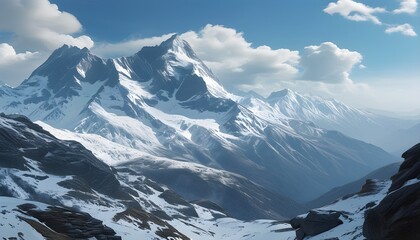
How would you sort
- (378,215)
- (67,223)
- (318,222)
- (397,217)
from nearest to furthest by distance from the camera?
(397,217)
(378,215)
(318,222)
(67,223)

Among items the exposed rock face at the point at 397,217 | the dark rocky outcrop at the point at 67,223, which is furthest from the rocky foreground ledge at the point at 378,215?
the dark rocky outcrop at the point at 67,223

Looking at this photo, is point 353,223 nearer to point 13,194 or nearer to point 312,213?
point 312,213

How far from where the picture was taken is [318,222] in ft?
231

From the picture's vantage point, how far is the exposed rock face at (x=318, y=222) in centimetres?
6906

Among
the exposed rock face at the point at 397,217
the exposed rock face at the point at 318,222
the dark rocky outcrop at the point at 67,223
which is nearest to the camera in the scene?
the exposed rock face at the point at 397,217

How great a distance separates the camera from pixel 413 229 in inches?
1732

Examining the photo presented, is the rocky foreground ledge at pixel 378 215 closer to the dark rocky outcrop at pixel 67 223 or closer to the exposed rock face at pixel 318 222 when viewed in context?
the exposed rock face at pixel 318 222

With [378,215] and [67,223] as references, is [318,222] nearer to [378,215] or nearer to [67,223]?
[378,215]

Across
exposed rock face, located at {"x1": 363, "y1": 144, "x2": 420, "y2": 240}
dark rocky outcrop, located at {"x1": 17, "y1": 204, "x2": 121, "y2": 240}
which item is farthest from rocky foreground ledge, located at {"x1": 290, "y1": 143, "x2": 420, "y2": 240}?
dark rocky outcrop, located at {"x1": 17, "y1": 204, "x2": 121, "y2": 240}

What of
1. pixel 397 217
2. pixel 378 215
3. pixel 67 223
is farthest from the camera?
pixel 67 223

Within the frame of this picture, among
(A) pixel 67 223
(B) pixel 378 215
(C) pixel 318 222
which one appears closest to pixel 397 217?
(B) pixel 378 215

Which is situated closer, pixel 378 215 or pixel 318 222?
pixel 378 215

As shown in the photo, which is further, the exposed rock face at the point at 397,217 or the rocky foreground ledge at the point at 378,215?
the rocky foreground ledge at the point at 378,215

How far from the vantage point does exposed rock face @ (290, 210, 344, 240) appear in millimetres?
69062
